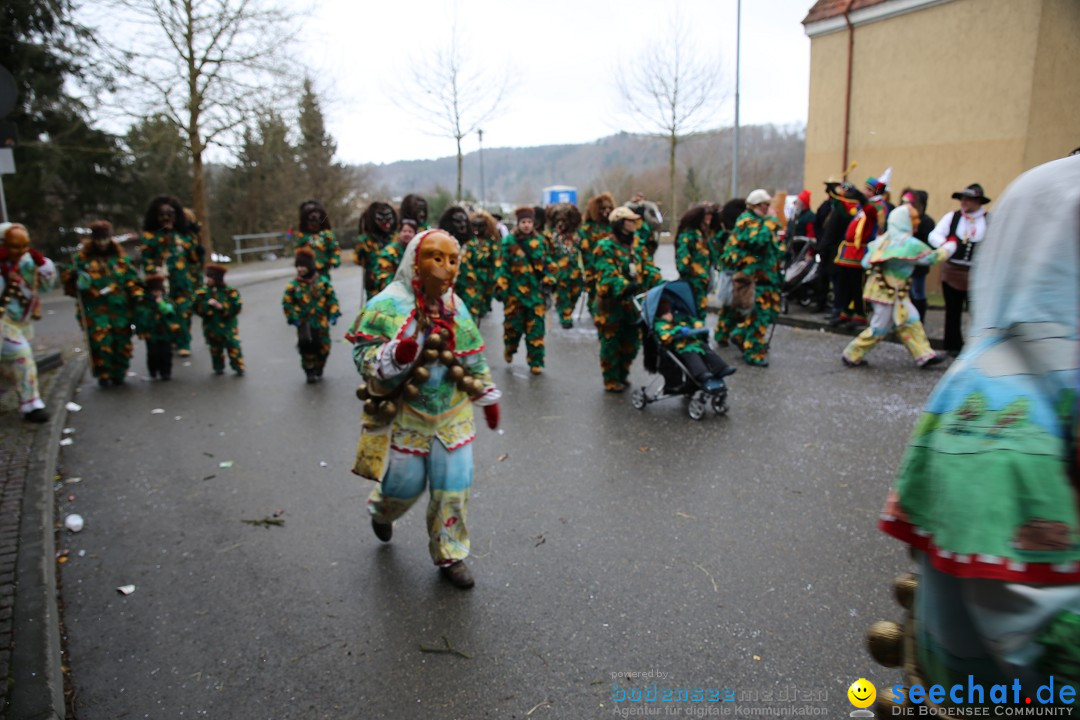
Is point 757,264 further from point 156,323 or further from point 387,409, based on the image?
point 156,323

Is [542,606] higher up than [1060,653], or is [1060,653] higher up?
[1060,653]

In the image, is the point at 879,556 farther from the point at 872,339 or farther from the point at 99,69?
the point at 99,69

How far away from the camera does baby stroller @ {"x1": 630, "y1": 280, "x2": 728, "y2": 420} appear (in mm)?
6910

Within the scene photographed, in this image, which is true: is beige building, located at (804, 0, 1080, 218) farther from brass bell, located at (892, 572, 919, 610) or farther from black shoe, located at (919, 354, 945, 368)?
brass bell, located at (892, 572, 919, 610)

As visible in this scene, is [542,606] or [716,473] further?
[716,473]

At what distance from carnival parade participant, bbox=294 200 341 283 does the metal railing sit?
20.3 metres

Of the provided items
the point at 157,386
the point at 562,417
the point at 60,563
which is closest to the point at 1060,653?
the point at 60,563

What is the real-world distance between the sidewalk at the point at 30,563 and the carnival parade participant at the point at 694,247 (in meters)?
6.40

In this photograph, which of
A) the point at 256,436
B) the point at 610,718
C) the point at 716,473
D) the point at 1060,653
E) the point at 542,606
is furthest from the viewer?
the point at 256,436

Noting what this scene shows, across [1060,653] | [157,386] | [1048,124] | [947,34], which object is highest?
[947,34]

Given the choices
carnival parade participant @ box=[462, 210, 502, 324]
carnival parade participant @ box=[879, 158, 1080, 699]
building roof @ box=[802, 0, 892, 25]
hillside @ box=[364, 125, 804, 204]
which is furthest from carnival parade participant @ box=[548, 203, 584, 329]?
hillside @ box=[364, 125, 804, 204]

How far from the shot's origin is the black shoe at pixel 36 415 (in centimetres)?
685

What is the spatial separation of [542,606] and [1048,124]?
12.4 meters

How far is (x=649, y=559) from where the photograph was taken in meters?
4.14
